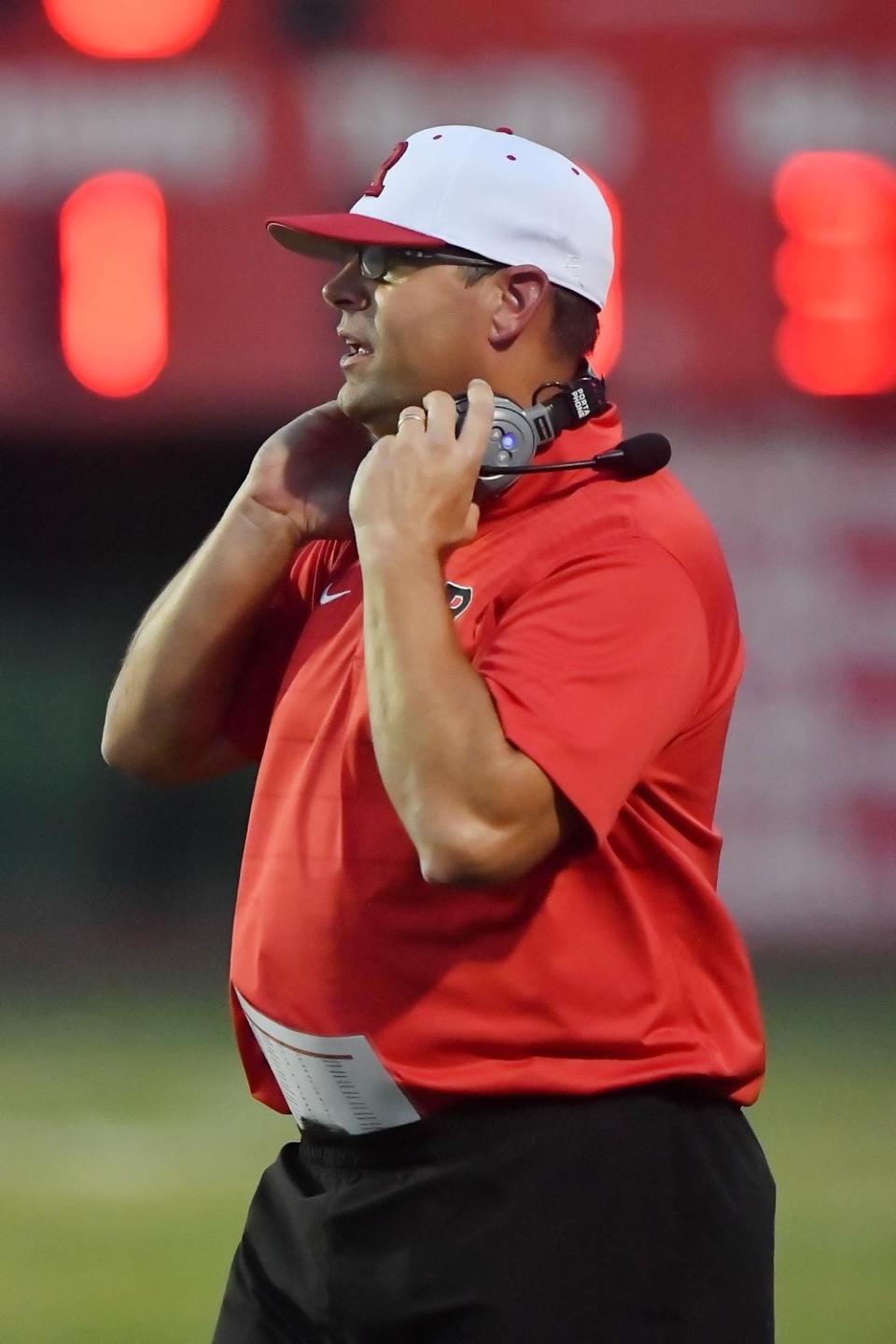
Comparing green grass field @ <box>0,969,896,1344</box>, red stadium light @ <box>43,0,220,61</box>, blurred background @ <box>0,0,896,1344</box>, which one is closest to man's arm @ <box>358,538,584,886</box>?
green grass field @ <box>0,969,896,1344</box>

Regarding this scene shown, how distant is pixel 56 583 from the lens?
3.75 m

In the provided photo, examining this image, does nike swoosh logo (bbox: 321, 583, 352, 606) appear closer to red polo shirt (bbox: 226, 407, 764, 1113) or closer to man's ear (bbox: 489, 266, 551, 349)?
red polo shirt (bbox: 226, 407, 764, 1113)

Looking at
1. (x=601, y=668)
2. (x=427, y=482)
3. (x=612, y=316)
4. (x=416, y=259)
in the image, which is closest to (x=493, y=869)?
(x=601, y=668)

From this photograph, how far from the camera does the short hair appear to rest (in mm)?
1526

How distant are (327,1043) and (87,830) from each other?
2352mm

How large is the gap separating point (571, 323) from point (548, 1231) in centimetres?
65

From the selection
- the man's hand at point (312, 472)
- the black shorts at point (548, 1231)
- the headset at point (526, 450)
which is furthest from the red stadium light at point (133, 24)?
the black shorts at point (548, 1231)

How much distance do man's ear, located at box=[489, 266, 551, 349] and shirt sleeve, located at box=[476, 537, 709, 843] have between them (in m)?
0.21

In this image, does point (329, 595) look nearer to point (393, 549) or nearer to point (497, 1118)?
point (393, 549)

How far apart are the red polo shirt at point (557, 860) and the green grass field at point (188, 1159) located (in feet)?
4.48

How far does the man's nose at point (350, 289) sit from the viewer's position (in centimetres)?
151

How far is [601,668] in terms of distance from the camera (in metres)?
Result: 1.32

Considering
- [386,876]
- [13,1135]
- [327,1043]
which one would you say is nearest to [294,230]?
[386,876]

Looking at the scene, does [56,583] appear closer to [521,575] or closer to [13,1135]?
[13,1135]
